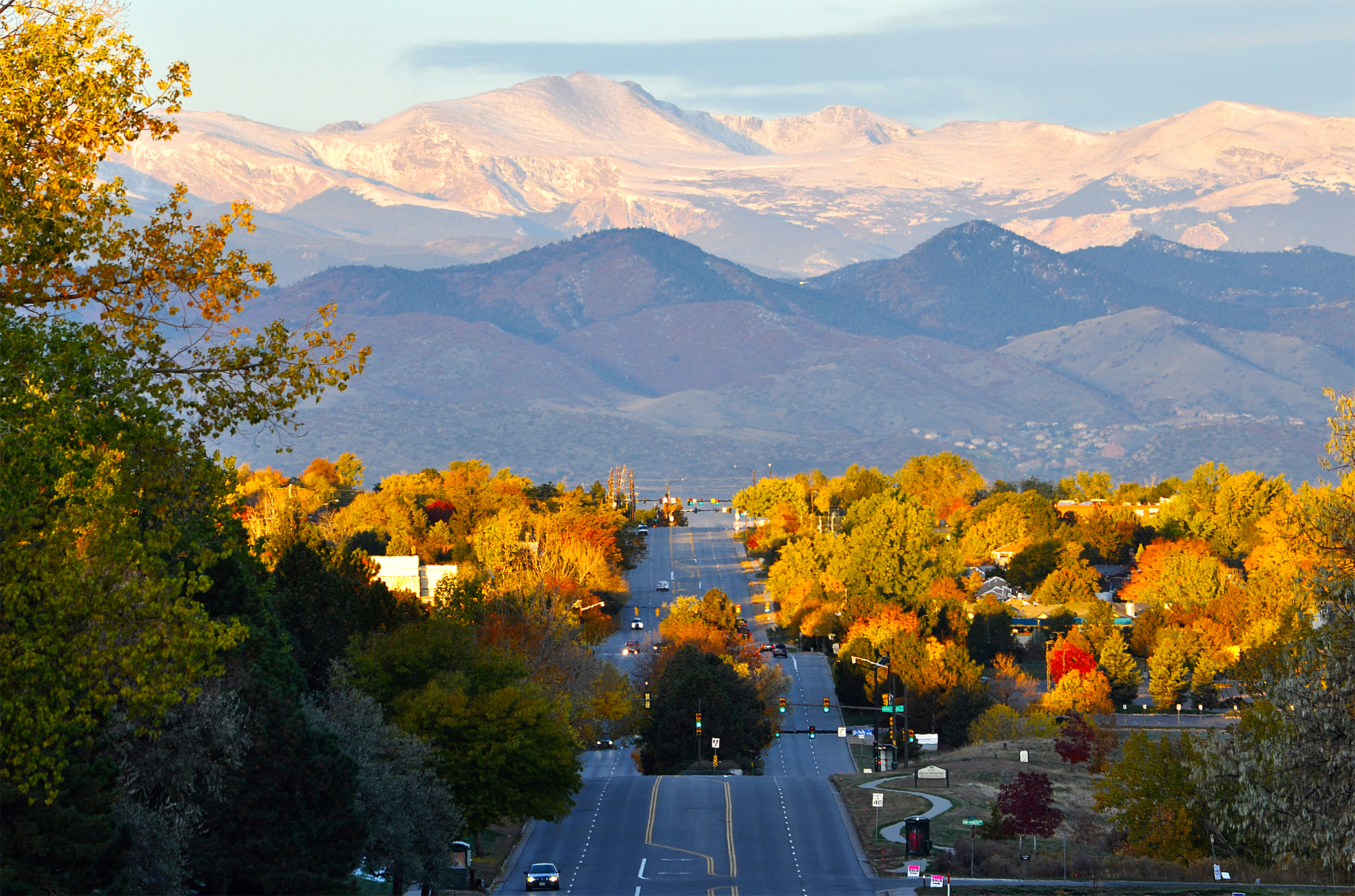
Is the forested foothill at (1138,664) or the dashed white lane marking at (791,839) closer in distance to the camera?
the forested foothill at (1138,664)

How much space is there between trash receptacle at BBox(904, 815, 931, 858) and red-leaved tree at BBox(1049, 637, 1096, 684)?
67.8 m

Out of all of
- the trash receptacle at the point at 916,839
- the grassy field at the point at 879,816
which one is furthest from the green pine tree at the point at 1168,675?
the trash receptacle at the point at 916,839

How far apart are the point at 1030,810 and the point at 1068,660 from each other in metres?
65.8

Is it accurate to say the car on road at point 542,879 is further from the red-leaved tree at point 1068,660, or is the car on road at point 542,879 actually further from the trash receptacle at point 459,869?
the red-leaved tree at point 1068,660

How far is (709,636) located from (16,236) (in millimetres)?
111471

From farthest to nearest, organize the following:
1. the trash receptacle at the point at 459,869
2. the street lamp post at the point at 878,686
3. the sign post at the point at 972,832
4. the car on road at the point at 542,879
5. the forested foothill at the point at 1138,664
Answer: the street lamp post at the point at 878,686
the sign post at the point at 972,832
the trash receptacle at the point at 459,869
the car on road at the point at 542,879
the forested foothill at the point at 1138,664

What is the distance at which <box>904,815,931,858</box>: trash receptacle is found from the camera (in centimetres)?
6425

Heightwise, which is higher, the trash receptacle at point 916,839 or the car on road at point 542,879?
the car on road at point 542,879

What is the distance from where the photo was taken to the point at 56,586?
2325 cm

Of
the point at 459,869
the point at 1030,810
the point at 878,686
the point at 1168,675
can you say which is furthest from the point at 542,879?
the point at 1168,675

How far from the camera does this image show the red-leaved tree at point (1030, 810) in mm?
69250

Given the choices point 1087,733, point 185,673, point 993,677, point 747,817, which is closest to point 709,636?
point 993,677

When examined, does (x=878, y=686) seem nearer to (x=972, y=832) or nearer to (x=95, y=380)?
(x=972, y=832)

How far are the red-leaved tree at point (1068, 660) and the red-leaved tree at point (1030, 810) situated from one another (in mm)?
60933
